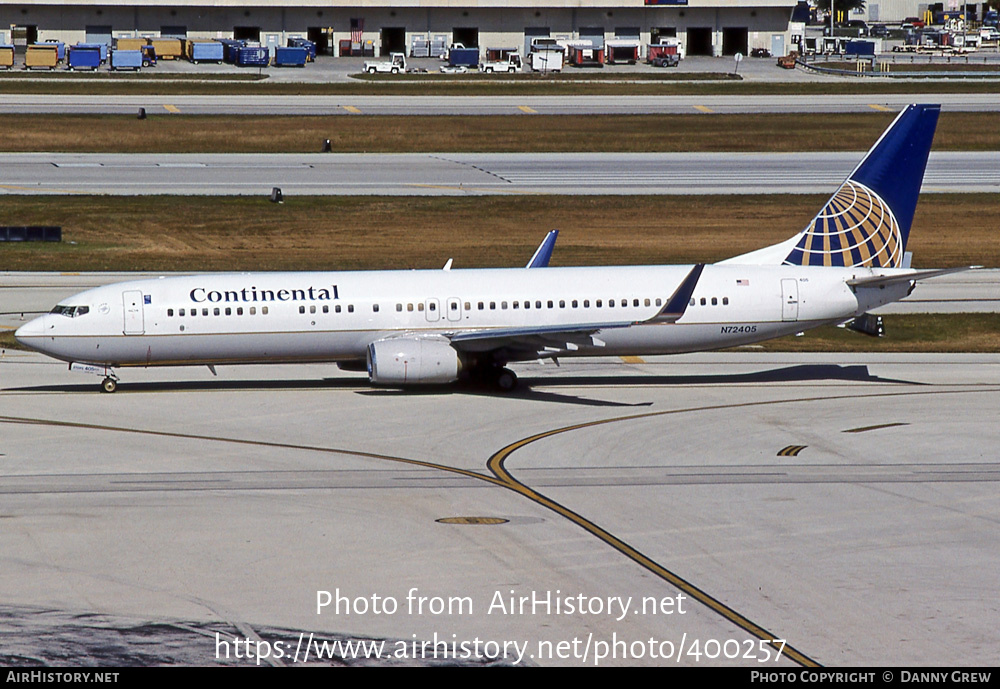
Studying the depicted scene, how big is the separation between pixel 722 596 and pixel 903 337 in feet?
96.9

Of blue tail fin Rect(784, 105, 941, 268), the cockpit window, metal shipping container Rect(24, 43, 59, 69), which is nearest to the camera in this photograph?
the cockpit window

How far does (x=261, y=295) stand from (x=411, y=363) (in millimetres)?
5168

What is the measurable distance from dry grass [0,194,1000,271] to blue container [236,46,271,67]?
69033mm

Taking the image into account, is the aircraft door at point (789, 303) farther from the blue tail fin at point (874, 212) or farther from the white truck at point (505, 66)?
the white truck at point (505, 66)

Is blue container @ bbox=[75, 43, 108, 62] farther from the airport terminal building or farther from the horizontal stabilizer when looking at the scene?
the horizontal stabilizer

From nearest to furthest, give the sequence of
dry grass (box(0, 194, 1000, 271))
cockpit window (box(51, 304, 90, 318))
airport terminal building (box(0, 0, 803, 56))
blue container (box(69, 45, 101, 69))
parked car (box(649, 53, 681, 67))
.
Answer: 1. cockpit window (box(51, 304, 90, 318))
2. dry grass (box(0, 194, 1000, 271))
3. blue container (box(69, 45, 101, 69))
4. parked car (box(649, 53, 681, 67))
5. airport terminal building (box(0, 0, 803, 56))

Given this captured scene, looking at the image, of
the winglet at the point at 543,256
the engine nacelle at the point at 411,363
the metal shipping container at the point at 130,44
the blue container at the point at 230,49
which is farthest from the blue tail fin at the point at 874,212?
the metal shipping container at the point at 130,44

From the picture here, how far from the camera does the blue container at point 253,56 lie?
14175 cm

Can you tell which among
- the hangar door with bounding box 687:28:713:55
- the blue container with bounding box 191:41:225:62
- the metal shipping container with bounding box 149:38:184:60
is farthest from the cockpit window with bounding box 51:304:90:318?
the hangar door with bounding box 687:28:713:55

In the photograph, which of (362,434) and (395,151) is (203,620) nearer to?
(362,434)

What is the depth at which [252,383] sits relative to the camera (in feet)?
137

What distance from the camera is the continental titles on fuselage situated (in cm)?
3906

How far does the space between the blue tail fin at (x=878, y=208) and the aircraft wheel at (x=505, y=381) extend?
1019 cm
